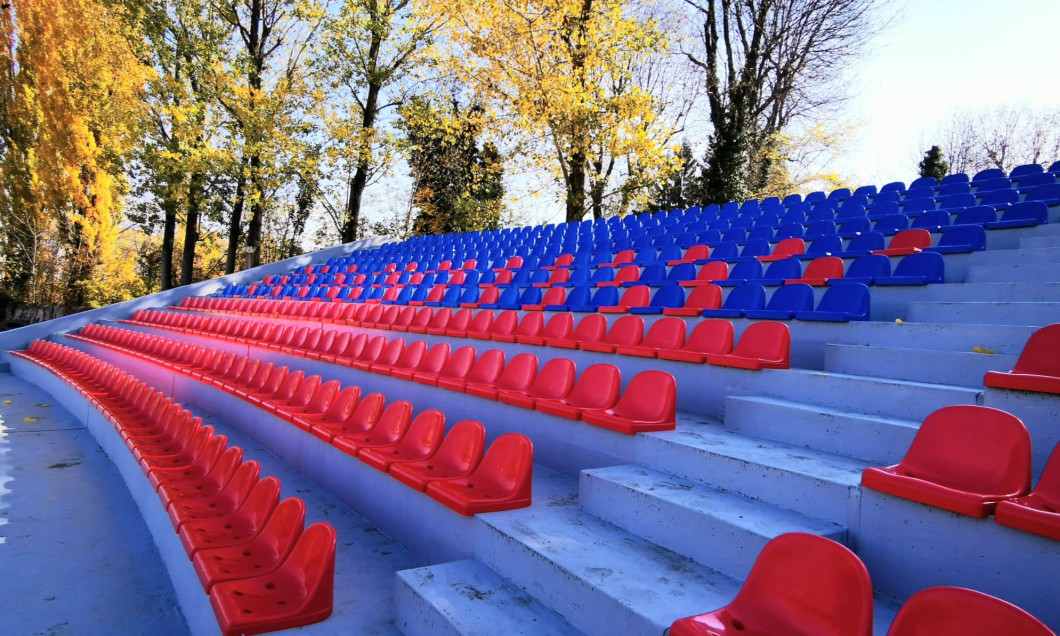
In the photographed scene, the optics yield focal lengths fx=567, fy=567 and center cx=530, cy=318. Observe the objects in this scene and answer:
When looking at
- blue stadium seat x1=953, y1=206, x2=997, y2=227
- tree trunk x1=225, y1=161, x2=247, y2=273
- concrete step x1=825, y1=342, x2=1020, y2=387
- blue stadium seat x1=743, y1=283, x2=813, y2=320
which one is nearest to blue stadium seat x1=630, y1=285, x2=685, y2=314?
blue stadium seat x1=743, y1=283, x2=813, y2=320

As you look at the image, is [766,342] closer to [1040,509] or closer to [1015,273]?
[1040,509]

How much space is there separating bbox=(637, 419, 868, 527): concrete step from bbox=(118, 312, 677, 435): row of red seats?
0.52ft

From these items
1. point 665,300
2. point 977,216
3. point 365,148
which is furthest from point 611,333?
point 365,148

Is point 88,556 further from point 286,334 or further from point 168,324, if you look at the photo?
point 168,324

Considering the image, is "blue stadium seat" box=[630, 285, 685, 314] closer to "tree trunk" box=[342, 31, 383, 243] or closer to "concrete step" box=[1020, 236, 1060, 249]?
"concrete step" box=[1020, 236, 1060, 249]

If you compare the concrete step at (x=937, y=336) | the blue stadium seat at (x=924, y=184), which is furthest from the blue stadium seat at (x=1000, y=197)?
the concrete step at (x=937, y=336)

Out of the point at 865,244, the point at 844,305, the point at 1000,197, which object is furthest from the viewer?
the point at 1000,197

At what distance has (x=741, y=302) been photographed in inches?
150

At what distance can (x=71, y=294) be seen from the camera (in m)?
13.7

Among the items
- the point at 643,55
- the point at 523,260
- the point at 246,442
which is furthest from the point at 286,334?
the point at 643,55

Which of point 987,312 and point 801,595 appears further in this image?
point 987,312

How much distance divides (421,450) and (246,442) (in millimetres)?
2264

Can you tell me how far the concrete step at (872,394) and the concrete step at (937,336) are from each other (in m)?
0.39

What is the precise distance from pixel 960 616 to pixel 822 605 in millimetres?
293
